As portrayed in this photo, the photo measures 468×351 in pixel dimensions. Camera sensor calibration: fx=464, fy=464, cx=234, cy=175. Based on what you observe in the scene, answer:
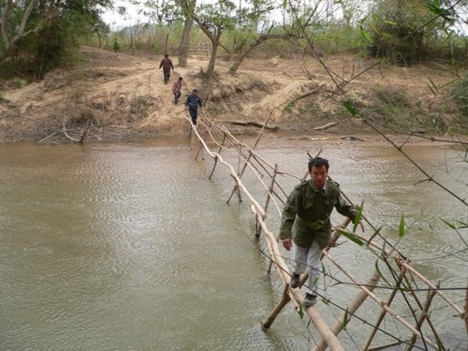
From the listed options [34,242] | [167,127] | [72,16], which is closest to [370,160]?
[167,127]

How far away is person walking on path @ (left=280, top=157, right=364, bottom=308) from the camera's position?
3292mm

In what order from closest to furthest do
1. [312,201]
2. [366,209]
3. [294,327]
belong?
[312,201] → [294,327] → [366,209]

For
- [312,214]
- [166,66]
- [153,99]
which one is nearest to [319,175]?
[312,214]

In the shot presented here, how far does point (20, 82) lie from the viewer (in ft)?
50.2

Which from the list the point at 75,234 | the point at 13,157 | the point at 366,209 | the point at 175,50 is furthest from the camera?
the point at 175,50

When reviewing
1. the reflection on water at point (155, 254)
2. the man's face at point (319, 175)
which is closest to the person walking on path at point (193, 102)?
the reflection on water at point (155, 254)

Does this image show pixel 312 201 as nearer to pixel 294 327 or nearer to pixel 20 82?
pixel 294 327

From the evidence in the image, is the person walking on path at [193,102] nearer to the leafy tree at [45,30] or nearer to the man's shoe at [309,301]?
the leafy tree at [45,30]

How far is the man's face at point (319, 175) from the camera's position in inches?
126

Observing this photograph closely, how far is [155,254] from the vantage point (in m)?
5.90

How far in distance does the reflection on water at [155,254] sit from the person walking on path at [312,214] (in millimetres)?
696

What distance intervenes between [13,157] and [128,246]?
21.3 ft

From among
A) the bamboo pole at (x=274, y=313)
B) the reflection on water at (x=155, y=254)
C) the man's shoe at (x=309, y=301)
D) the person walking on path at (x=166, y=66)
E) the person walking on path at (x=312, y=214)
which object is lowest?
the reflection on water at (x=155, y=254)

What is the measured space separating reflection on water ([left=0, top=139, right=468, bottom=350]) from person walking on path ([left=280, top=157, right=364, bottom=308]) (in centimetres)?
70
